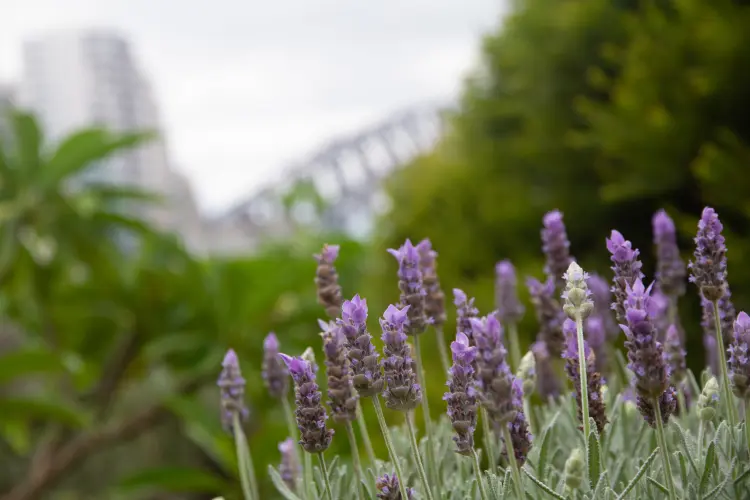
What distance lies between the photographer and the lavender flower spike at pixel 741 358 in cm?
65

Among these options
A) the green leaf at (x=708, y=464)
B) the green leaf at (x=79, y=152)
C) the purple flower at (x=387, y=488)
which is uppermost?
the green leaf at (x=79, y=152)

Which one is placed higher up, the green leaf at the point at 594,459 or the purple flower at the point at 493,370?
the purple flower at the point at 493,370

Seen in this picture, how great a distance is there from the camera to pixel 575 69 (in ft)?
6.81

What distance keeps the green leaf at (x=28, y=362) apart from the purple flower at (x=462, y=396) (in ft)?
7.24

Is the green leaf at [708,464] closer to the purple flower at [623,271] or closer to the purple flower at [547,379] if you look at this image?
the purple flower at [623,271]

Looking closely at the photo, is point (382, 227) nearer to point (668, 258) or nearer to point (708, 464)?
point (668, 258)

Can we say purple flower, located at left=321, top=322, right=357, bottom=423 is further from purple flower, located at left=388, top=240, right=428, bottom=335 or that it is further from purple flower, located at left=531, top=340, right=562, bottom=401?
purple flower, located at left=531, top=340, right=562, bottom=401

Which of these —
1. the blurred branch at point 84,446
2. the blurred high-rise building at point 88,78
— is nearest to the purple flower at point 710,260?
the blurred branch at point 84,446

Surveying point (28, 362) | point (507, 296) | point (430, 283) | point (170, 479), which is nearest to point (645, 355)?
point (430, 283)

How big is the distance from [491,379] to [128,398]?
117 inches

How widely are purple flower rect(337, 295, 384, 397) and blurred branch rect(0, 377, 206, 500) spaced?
2452mm

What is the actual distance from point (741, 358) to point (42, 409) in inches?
97.4

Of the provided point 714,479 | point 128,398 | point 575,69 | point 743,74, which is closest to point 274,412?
point 128,398

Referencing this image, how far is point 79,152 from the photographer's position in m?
3.11
